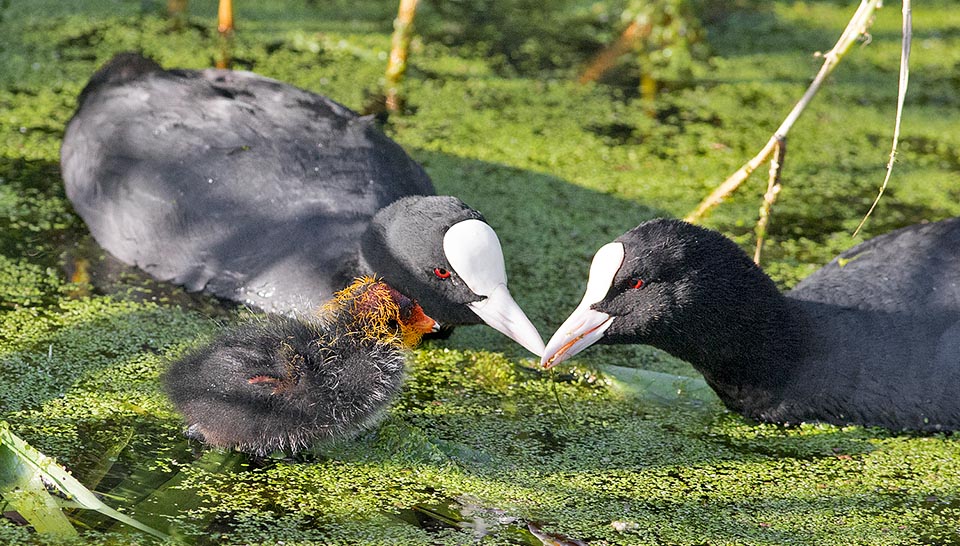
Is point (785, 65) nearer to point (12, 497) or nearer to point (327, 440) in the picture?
point (327, 440)

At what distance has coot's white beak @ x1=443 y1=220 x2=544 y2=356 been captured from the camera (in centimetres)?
305

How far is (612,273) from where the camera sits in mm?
2963

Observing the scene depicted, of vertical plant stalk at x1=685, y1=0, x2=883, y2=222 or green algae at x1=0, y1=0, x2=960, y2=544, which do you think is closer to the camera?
green algae at x1=0, y1=0, x2=960, y2=544

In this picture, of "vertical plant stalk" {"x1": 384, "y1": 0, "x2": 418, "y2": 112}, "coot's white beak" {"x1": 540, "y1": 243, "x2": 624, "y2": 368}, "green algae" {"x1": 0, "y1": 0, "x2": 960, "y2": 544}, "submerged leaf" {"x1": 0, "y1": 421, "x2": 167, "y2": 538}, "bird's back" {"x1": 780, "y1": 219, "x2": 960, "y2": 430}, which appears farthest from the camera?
"vertical plant stalk" {"x1": 384, "y1": 0, "x2": 418, "y2": 112}

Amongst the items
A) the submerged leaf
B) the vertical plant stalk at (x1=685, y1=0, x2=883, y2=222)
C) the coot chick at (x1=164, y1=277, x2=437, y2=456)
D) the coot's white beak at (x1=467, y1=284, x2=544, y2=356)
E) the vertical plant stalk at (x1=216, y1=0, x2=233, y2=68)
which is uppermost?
the vertical plant stalk at (x1=685, y1=0, x2=883, y2=222)

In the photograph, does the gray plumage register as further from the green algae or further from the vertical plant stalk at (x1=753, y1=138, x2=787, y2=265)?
the vertical plant stalk at (x1=753, y1=138, x2=787, y2=265)

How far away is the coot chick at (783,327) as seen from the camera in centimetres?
299

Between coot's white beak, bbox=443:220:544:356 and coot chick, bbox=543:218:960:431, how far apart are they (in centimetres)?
11

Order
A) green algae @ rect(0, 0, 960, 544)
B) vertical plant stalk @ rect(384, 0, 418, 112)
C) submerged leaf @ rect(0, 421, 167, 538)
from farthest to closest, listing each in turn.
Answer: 1. vertical plant stalk @ rect(384, 0, 418, 112)
2. green algae @ rect(0, 0, 960, 544)
3. submerged leaf @ rect(0, 421, 167, 538)

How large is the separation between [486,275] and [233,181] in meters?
0.93

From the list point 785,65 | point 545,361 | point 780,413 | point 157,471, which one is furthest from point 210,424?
point 785,65

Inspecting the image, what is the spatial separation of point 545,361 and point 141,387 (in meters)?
1.01

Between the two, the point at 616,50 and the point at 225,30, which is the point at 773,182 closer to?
Answer: the point at 616,50

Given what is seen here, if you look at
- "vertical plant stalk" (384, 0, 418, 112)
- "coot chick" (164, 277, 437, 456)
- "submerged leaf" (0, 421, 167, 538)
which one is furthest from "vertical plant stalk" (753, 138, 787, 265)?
"submerged leaf" (0, 421, 167, 538)
